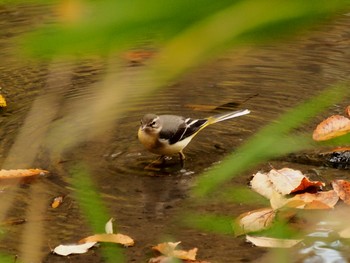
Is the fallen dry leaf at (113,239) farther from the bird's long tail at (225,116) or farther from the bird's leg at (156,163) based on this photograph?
the bird's long tail at (225,116)

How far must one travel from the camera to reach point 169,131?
4512 millimetres

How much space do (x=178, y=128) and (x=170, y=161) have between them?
0.18 metres

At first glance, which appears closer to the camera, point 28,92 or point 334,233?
point 334,233

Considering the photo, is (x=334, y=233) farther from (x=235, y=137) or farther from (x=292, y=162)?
(x=235, y=137)

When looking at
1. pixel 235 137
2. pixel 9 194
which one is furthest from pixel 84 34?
pixel 235 137

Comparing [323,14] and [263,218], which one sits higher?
[323,14]

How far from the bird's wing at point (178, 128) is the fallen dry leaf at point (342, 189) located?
89cm

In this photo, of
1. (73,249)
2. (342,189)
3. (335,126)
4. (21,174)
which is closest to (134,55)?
(335,126)

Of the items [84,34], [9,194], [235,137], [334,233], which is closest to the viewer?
[84,34]

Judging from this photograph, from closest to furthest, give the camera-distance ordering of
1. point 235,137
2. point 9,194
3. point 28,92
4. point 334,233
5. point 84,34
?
point 84,34, point 334,233, point 9,194, point 235,137, point 28,92

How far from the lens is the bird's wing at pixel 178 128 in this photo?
4.43 metres

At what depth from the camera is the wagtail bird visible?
4.36 metres

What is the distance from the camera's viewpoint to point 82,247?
336 cm

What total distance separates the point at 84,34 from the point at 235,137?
3892 mm
